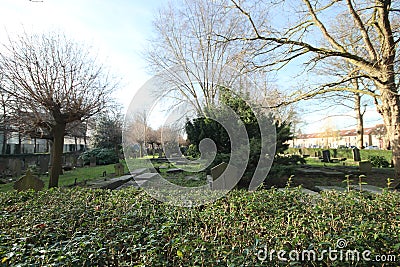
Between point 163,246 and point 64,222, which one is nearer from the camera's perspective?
point 163,246

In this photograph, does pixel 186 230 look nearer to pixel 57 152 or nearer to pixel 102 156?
pixel 57 152

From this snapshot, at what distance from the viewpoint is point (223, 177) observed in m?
6.41

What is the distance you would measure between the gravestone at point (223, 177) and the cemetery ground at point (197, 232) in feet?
6.77

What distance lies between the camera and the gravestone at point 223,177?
627cm

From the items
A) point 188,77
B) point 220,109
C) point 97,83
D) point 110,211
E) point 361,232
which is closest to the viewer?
point 361,232

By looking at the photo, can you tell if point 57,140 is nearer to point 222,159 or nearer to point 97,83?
point 97,83

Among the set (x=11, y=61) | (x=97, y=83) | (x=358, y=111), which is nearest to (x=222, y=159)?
(x=97, y=83)

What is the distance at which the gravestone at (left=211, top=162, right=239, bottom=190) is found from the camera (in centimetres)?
627

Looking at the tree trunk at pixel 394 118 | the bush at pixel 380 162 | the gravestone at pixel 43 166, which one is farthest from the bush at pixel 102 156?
the tree trunk at pixel 394 118

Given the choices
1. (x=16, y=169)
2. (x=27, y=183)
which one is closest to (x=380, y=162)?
(x=27, y=183)

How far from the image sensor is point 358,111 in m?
23.3

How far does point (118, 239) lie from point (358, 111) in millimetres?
26035

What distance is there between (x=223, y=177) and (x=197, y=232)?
3.86 meters

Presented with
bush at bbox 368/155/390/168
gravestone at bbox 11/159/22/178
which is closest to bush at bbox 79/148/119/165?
gravestone at bbox 11/159/22/178
